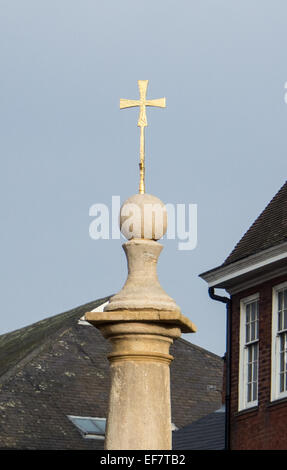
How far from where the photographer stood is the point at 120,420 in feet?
45.3

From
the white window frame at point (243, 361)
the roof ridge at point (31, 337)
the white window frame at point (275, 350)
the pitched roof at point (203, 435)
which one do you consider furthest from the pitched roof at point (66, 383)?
the white window frame at point (275, 350)

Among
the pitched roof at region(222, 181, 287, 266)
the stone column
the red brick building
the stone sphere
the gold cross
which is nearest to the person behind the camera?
the stone column

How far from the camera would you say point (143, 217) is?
14.3 m

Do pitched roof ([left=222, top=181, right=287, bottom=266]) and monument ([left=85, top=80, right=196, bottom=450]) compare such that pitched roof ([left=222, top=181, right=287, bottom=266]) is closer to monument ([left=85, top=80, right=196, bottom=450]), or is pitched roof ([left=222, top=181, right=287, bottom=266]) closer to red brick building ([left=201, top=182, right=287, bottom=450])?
red brick building ([left=201, top=182, right=287, bottom=450])

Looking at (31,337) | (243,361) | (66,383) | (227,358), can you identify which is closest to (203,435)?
(227,358)

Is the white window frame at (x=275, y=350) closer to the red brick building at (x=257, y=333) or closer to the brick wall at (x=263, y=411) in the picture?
the red brick building at (x=257, y=333)

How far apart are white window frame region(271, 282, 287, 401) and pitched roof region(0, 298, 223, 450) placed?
11.0 metres

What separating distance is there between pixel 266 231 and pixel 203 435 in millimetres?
5596

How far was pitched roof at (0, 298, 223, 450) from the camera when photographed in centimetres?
3725

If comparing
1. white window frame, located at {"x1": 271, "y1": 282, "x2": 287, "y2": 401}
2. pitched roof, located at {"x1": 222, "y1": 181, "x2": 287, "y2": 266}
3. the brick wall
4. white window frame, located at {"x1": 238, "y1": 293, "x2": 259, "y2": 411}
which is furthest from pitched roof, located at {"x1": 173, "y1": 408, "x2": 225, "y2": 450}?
pitched roof, located at {"x1": 222, "y1": 181, "x2": 287, "y2": 266}

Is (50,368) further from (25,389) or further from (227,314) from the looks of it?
(227,314)

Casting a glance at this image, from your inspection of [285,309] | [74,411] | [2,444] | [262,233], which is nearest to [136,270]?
[285,309]

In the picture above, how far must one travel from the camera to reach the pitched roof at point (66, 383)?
37250 mm
